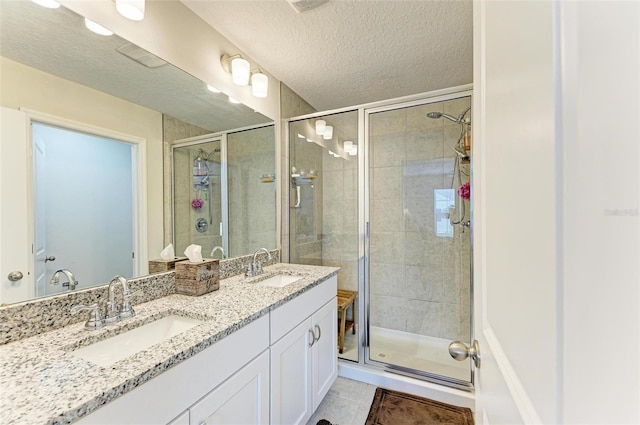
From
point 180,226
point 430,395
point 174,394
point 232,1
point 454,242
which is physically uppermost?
point 232,1

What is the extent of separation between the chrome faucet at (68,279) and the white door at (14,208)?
66 mm

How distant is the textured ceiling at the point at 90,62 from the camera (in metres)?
0.99

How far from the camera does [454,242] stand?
2459 millimetres

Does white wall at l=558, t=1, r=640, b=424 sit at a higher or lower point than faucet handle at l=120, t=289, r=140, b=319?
higher

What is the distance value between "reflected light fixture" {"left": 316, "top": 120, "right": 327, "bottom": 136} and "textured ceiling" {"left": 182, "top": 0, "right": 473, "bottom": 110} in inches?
11.9

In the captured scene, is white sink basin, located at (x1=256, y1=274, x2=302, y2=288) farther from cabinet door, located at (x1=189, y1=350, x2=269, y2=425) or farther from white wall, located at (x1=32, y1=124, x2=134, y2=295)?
white wall, located at (x1=32, y1=124, x2=134, y2=295)

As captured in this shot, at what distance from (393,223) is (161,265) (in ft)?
6.52

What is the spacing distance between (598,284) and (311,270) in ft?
5.97

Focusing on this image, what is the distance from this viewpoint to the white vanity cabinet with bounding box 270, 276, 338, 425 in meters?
1.29

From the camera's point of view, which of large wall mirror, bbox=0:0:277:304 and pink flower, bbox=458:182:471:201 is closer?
large wall mirror, bbox=0:0:277:304

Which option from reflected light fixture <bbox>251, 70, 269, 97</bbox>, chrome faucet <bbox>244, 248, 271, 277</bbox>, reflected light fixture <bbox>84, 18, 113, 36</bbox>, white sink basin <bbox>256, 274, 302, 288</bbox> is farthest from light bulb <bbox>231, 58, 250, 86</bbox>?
white sink basin <bbox>256, 274, 302, 288</bbox>

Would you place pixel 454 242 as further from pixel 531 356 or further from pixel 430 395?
pixel 531 356

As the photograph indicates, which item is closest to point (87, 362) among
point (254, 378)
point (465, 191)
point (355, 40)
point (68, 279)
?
point (68, 279)

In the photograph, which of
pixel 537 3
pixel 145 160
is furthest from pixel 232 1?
pixel 537 3
